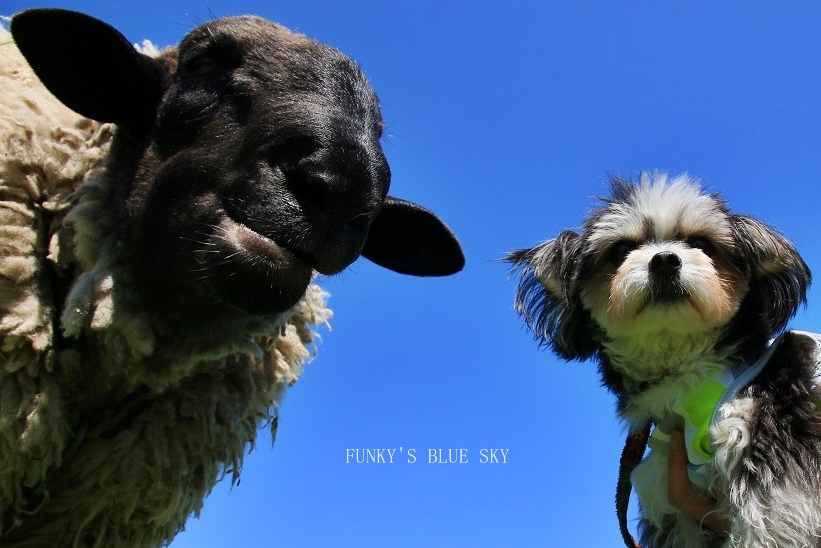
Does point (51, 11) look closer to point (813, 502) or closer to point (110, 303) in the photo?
point (110, 303)

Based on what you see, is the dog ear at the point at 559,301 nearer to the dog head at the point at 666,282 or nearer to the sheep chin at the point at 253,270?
the dog head at the point at 666,282

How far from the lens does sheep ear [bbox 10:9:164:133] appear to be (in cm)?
278

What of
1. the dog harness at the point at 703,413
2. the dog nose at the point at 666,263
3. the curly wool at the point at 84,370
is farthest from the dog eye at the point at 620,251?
the curly wool at the point at 84,370

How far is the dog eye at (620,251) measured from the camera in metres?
4.70

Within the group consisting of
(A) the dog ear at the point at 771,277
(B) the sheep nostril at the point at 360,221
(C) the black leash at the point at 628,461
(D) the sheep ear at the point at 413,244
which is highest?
(A) the dog ear at the point at 771,277

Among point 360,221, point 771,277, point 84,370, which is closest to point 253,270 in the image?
point 360,221

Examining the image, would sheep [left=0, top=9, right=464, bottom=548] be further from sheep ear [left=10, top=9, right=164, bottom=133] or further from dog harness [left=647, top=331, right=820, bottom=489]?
dog harness [left=647, top=331, right=820, bottom=489]

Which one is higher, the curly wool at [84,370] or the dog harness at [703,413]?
the dog harness at [703,413]

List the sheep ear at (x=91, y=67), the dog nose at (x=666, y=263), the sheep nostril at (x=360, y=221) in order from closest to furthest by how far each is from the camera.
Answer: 1. the sheep nostril at (x=360, y=221)
2. the sheep ear at (x=91, y=67)
3. the dog nose at (x=666, y=263)

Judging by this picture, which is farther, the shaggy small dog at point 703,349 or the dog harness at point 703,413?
the dog harness at point 703,413

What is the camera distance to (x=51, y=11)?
275 cm

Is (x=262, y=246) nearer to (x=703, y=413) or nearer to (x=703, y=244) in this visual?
(x=703, y=413)

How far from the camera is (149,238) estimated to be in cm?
272

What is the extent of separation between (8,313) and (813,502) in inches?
148
